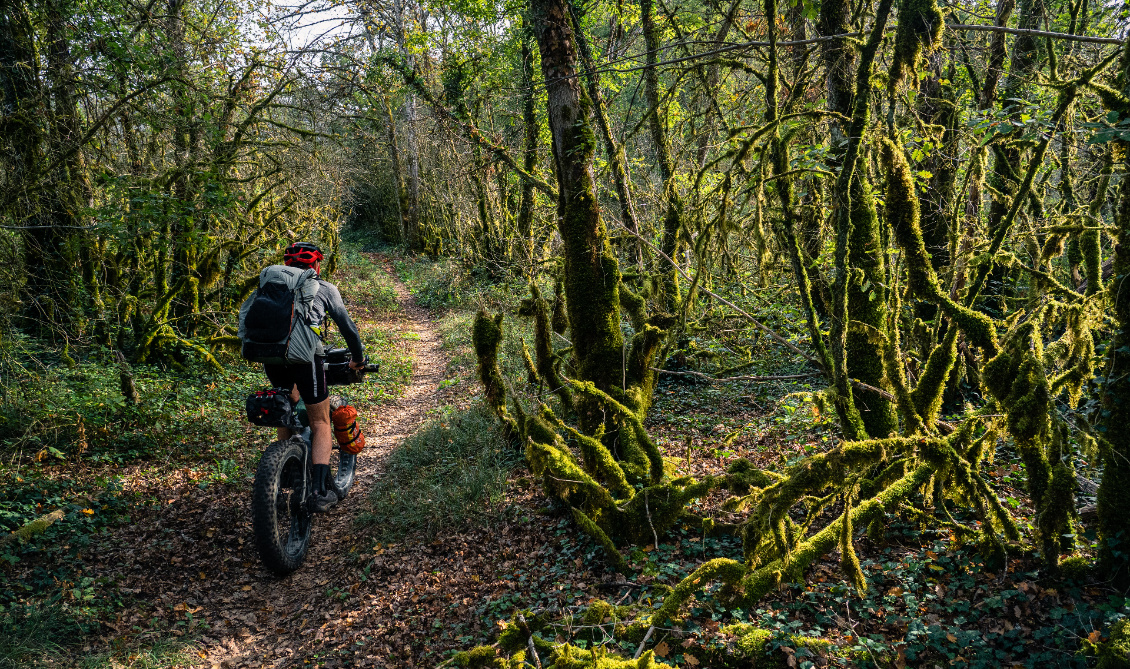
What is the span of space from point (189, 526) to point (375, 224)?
3029cm

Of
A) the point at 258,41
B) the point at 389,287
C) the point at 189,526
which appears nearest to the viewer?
the point at 189,526

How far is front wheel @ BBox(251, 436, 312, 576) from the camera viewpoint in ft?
14.8

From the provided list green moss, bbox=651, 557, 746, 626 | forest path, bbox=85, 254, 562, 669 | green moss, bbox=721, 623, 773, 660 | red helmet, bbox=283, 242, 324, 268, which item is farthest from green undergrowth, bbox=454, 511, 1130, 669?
red helmet, bbox=283, 242, 324, 268

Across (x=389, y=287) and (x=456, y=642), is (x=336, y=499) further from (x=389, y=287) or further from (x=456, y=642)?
(x=389, y=287)

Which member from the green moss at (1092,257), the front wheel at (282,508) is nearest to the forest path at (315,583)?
the front wheel at (282,508)

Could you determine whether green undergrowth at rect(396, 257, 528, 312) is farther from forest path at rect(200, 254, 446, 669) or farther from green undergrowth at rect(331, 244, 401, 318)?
forest path at rect(200, 254, 446, 669)

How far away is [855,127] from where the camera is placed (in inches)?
140

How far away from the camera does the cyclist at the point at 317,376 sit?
5.08m

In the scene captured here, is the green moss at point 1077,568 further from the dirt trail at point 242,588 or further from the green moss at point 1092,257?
the dirt trail at point 242,588

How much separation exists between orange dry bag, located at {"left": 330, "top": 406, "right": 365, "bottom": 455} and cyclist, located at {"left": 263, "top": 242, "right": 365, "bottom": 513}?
0.26 meters

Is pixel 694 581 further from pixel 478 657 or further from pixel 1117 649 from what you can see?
pixel 1117 649

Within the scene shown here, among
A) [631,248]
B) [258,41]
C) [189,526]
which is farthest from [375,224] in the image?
[189,526]

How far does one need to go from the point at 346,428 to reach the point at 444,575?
1921 millimetres

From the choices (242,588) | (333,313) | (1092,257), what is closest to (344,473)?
(242,588)
